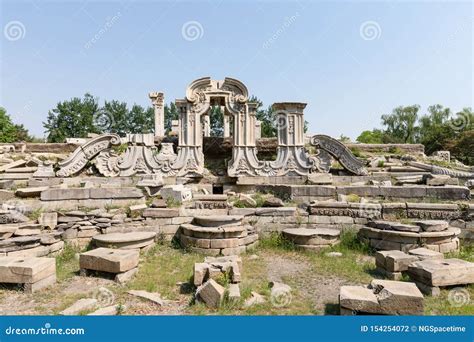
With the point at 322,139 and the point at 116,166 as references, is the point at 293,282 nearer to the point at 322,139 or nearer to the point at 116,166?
the point at 322,139

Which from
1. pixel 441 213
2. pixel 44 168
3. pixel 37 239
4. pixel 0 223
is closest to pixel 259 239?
pixel 441 213

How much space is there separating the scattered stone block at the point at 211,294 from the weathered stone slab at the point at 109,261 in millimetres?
1547

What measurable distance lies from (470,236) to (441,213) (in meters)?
0.70

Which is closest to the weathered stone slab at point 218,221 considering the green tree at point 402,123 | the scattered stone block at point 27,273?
the scattered stone block at point 27,273

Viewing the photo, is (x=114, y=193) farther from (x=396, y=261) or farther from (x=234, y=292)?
(x=396, y=261)

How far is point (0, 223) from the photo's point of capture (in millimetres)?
6074

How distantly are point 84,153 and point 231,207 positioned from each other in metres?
5.66

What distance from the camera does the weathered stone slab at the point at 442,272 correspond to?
4.37 metres

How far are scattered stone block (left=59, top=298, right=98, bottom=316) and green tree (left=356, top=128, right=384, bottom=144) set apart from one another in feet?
128

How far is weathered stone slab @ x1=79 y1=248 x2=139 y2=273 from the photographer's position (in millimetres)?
4871

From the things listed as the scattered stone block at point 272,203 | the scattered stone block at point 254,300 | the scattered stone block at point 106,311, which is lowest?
the scattered stone block at point 254,300

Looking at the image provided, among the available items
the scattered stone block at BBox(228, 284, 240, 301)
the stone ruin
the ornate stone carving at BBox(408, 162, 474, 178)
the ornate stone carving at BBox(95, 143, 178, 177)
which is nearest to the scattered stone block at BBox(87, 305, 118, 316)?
the stone ruin

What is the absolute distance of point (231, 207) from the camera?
7.36 m

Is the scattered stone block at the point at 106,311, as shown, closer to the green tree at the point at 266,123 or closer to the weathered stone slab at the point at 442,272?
the weathered stone slab at the point at 442,272
